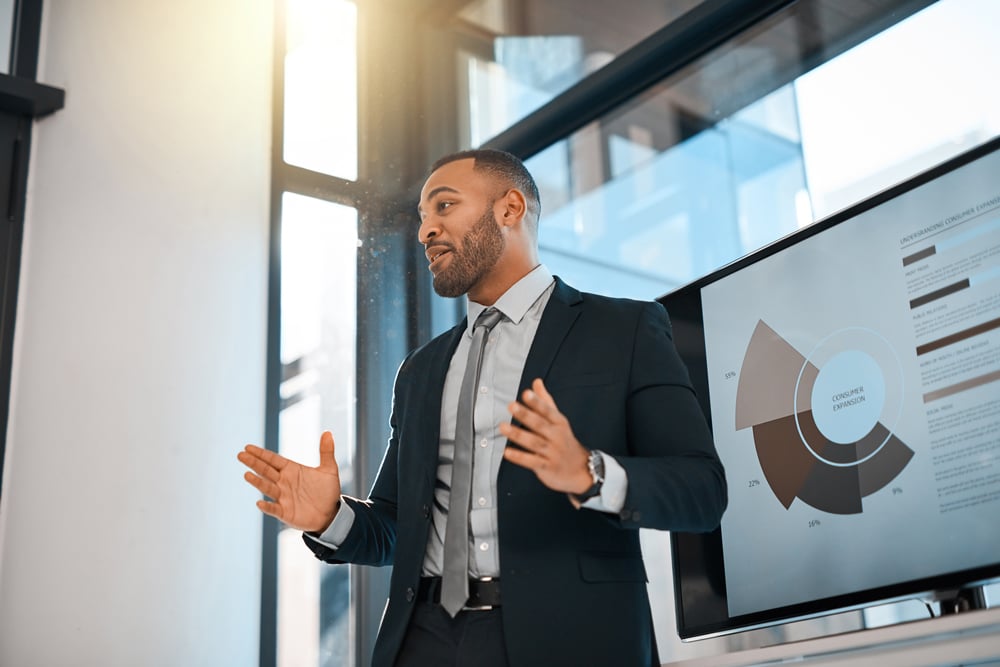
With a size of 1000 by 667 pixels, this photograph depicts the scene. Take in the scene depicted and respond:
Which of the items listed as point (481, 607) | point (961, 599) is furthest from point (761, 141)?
point (481, 607)

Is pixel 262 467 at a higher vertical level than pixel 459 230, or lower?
lower

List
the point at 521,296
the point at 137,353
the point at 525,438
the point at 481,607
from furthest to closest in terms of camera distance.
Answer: the point at 137,353 → the point at 521,296 → the point at 481,607 → the point at 525,438

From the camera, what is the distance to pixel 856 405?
2.04 m

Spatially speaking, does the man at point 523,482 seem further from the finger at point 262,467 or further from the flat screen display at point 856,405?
the flat screen display at point 856,405

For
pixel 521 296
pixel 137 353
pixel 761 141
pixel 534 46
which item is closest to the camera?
pixel 521 296

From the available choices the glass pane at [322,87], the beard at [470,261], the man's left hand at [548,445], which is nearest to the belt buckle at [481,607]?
the man's left hand at [548,445]

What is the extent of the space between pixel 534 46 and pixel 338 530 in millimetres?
2159

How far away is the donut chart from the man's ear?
1.92ft

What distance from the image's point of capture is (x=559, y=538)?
175 centimetres

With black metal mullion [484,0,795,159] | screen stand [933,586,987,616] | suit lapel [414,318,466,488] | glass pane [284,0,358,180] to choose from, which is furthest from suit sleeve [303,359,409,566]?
glass pane [284,0,358,180]

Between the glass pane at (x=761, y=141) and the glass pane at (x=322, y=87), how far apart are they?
81cm

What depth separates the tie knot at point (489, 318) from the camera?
6.91ft

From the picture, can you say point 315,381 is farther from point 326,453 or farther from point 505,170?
point 326,453

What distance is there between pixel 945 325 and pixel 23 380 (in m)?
2.41
